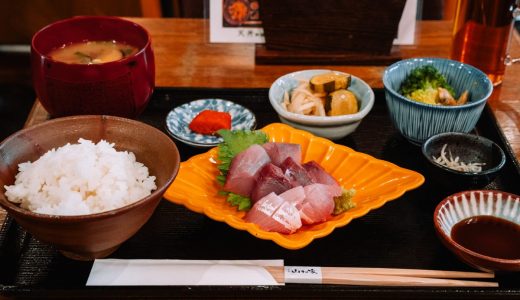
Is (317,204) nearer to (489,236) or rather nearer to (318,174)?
Result: (318,174)

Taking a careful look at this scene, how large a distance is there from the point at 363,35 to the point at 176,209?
1181 mm

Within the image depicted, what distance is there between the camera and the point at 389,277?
4.56 ft

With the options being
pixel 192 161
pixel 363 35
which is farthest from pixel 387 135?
pixel 192 161

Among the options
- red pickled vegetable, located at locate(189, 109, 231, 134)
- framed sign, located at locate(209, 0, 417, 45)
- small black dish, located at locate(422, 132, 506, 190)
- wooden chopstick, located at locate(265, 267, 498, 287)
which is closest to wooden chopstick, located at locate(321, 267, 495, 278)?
wooden chopstick, located at locate(265, 267, 498, 287)

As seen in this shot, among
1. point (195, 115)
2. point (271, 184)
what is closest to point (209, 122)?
point (195, 115)

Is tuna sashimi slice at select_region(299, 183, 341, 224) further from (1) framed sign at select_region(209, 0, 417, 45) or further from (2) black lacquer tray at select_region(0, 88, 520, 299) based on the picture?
(1) framed sign at select_region(209, 0, 417, 45)

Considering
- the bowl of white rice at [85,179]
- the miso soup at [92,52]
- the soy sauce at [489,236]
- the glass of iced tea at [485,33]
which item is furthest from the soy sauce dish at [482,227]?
the miso soup at [92,52]

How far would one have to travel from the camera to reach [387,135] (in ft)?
6.62

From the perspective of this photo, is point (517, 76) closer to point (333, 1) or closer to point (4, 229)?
point (333, 1)

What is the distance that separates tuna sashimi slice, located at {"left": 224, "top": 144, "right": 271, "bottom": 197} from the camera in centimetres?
161

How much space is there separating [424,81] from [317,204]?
29.5 inches

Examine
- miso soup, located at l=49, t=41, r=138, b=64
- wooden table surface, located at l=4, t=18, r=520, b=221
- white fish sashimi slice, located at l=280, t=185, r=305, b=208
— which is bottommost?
white fish sashimi slice, located at l=280, t=185, r=305, b=208

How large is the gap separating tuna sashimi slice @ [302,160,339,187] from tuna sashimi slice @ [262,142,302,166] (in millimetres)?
46

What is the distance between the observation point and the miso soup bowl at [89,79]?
175cm
